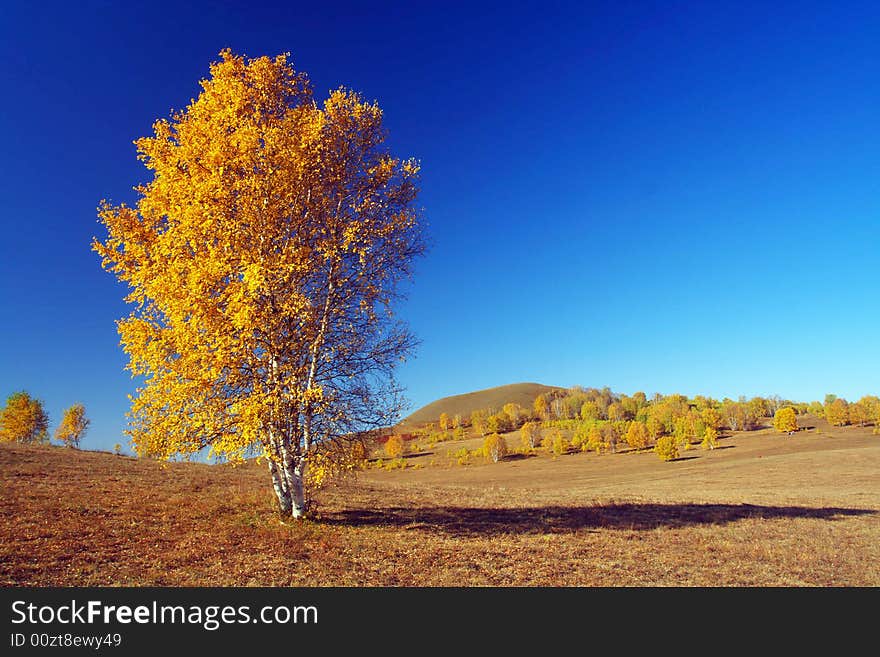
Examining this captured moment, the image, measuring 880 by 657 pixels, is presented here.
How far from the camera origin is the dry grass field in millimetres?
10948

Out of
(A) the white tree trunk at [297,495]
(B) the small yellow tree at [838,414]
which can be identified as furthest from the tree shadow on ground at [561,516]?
(B) the small yellow tree at [838,414]

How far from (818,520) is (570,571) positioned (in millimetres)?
16955

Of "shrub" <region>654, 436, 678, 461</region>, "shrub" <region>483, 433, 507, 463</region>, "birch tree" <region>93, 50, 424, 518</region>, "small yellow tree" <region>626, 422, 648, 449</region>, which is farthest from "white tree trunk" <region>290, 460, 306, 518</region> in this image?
"small yellow tree" <region>626, 422, 648, 449</region>

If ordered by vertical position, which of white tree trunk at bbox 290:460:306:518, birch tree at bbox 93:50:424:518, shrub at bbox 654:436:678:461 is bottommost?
shrub at bbox 654:436:678:461

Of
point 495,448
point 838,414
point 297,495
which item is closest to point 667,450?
point 495,448

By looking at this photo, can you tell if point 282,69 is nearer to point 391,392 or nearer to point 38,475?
point 391,392

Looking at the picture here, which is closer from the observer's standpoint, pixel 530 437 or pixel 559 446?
pixel 559 446

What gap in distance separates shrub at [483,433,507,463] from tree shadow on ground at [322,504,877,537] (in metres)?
143

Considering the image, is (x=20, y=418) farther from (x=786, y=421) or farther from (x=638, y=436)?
(x=786, y=421)

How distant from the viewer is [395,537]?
14.8 metres

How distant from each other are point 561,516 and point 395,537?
8.73 metres

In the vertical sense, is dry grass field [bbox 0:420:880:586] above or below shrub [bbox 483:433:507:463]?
above

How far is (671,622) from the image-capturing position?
869 cm

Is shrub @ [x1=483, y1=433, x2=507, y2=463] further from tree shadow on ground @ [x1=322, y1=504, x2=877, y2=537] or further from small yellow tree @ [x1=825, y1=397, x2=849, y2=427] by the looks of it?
tree shadow on ground @ [x1=322, y1=504, x2=877, y2=537]
